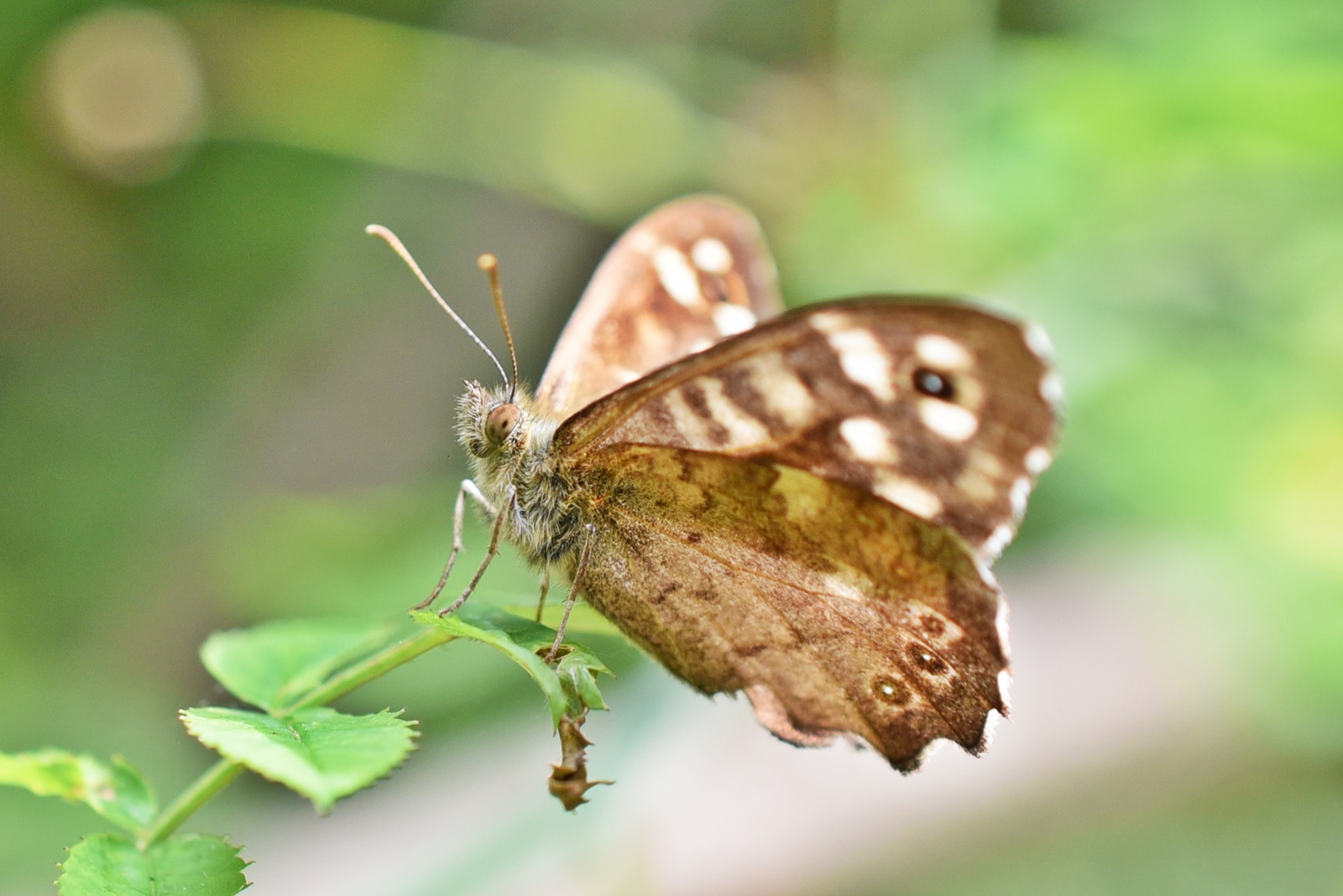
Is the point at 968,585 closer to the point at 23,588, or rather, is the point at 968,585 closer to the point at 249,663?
the point at 249,663

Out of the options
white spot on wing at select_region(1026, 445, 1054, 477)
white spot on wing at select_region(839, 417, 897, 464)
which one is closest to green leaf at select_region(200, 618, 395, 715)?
white spot on wing at select_region(839, 417, 897, 464)

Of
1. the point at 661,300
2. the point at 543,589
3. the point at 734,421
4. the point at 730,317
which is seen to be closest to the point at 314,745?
the point at 543,589

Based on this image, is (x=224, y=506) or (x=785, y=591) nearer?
(x=785, y=591)

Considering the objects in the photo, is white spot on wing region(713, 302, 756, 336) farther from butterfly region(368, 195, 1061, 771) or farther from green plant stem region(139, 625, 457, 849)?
green plant stem region(139, 625, 457, 849)

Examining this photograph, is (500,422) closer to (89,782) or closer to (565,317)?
(89,782)

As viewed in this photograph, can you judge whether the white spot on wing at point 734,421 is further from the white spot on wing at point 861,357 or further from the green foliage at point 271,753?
the green foliage at point 271,753

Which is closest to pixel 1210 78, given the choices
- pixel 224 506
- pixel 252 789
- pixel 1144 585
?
pixel 1144 585

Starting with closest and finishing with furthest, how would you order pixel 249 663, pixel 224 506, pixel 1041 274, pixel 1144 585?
1. pixel 249 663
2. pixel 1041 274
3. pixel 1144 585
4. pixel 224 506
